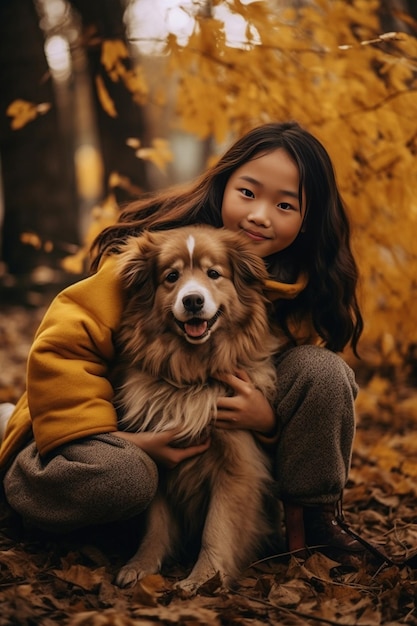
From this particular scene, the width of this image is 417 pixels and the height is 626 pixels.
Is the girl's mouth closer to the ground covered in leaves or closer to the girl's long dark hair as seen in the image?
the girl's long dark hair

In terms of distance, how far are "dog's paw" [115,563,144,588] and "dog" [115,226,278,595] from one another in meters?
0.04

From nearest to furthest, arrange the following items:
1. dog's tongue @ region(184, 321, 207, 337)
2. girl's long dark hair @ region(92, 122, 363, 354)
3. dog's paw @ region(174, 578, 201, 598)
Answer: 1. dog's paw @ region(174, 578, 201, 598)
2. dog's tongue @ region(184, 321, 207, 337)
3. girl's long dark hair @ region(92, 122, 363, 354)

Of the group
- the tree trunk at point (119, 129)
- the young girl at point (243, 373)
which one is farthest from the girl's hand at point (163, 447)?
the tree trunk at point (119, 129)

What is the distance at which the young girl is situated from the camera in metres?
2.46

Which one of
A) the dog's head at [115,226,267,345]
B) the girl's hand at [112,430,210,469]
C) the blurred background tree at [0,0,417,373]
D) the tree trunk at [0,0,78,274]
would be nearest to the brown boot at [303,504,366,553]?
the girl's hand at [112,430,210,469]

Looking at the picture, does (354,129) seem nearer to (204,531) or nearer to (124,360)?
(124,360)

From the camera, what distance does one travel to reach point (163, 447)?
103 inches

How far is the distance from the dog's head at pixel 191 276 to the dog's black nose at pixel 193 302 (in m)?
0.07

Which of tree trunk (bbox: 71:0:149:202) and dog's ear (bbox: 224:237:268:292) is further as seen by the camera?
tree trunk (bbox: 71:0:149:202)

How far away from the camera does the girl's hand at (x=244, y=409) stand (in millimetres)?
2611

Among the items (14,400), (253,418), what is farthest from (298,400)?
(14,400)

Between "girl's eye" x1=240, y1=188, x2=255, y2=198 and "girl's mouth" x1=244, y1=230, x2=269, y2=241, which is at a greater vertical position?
"girl's eye" x1=240, y1=188, x2=255, y2=198

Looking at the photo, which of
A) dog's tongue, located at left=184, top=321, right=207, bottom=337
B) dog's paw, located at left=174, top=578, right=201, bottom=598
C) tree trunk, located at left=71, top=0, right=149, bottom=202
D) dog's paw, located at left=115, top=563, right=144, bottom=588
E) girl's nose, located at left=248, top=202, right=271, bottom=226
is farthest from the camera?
tree trunk, located at left=71, top=0, right=149, bottom=202

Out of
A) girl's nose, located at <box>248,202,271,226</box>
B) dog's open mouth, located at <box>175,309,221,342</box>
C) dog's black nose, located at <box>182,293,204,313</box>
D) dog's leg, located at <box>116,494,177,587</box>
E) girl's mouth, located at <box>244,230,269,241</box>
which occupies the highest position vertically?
girl's nose, located at <box>248,202,271,226</box>
